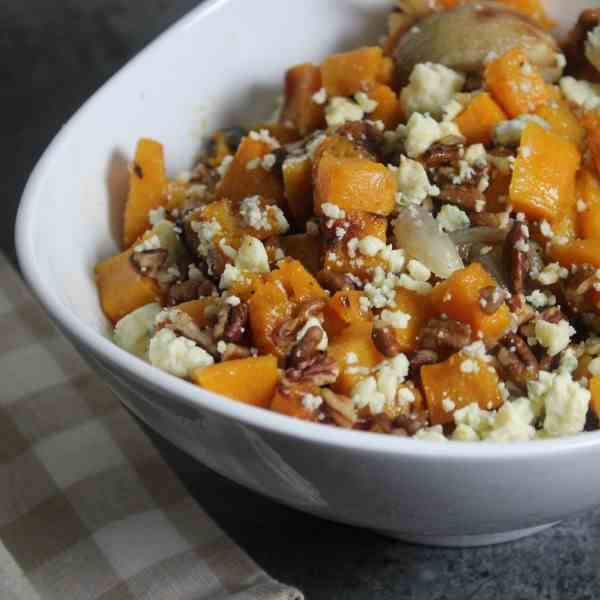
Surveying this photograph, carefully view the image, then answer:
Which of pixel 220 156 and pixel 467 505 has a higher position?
pixel 220 156

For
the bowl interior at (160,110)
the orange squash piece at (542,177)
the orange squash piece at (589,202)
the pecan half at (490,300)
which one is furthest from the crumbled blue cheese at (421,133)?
the bowl interior at (160,110)

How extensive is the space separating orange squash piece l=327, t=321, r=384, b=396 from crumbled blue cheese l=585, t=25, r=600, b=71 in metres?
0.91

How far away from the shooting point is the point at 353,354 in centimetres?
174

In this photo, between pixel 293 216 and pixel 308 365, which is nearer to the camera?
pixel 308 365

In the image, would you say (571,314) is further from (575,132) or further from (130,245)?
(130,245)

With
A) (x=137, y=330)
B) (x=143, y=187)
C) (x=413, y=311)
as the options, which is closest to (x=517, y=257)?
(x=413, y=311)

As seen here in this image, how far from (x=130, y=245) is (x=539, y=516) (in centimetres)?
99

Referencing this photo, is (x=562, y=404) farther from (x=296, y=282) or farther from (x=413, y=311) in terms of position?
(x=296, y=282)

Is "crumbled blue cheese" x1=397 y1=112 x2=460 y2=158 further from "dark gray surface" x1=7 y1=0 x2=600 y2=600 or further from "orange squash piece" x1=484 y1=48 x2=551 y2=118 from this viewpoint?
"dark gray surface" x1=7 y1=0 x2=600 y2=600

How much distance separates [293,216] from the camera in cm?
209

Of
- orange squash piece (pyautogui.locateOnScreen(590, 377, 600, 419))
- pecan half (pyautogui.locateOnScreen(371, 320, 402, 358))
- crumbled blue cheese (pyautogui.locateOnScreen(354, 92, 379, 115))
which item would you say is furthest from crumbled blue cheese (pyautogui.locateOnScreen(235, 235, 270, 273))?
orange squash piece (pyautogui.locateOnScreen(590, 377, 600, 419))

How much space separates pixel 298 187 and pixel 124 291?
0.38 meters

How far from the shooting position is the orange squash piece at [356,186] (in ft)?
6.26

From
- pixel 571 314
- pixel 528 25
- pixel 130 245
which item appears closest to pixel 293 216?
pixel 130 245
